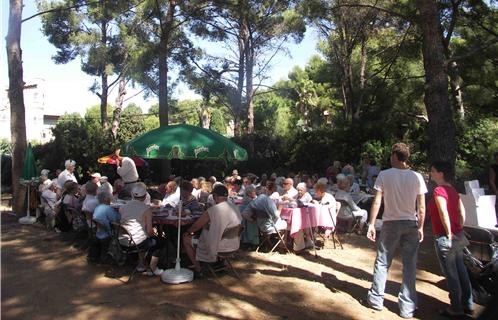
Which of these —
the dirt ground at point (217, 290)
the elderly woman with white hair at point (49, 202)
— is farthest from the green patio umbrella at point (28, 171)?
the dirt ground at point (217, 290)

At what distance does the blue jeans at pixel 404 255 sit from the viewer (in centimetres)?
441

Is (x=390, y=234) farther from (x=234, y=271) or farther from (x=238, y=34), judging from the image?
(x=238, y=34)

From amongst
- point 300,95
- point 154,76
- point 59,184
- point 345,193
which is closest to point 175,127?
point 345,193

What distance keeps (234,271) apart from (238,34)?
17.6 metres

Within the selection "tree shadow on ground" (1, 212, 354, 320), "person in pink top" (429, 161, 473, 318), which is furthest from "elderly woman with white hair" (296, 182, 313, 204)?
"person in pink top" (429, 161, 473, 318)

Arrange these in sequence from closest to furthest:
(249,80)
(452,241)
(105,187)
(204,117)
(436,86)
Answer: (452,241)
(105,187)
(436,86)
(249,80)
(204,117)

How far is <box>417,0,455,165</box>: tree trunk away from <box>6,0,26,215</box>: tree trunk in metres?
8.64

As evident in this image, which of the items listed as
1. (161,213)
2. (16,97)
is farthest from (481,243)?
(16,97)

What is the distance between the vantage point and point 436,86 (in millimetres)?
8664

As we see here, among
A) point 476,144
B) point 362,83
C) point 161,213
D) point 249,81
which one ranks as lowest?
point 161,213

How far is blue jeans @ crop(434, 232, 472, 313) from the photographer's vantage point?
14.4ft

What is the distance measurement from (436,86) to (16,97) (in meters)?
8.96

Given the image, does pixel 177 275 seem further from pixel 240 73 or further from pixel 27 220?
pixel 240 73

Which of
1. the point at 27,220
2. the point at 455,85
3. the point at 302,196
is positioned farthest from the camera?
the point at 455,85
